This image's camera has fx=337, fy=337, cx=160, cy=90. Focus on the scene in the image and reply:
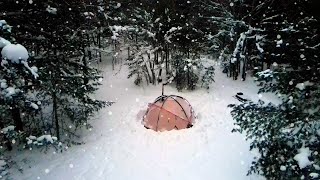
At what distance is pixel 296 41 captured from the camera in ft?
31.2

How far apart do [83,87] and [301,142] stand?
26.2ft

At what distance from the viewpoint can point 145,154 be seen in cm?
1226

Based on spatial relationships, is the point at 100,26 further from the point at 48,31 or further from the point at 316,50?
the point at 316,50

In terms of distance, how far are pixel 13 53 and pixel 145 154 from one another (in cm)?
651

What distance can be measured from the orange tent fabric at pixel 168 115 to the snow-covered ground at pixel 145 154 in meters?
0.44

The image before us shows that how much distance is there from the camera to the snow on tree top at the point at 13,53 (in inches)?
279

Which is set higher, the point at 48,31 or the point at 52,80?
the point at 48,31

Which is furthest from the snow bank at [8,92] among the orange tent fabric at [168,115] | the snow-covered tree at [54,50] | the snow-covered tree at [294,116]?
the orange tent fabric at [168,115]

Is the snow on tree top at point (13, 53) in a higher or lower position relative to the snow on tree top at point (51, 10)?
lower

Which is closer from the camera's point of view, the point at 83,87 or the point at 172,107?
the point at 83,87

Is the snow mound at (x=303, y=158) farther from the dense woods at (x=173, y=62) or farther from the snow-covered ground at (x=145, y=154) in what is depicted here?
the snow-covered ground at (x=145, y=154)

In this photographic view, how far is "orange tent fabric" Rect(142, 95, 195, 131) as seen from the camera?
14414 millimetres

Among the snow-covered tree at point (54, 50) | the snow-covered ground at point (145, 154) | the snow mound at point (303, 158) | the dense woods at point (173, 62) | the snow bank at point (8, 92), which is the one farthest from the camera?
the snow-covered ground at point (145, 154)

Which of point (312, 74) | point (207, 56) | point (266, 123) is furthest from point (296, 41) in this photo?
point (207, 56)
